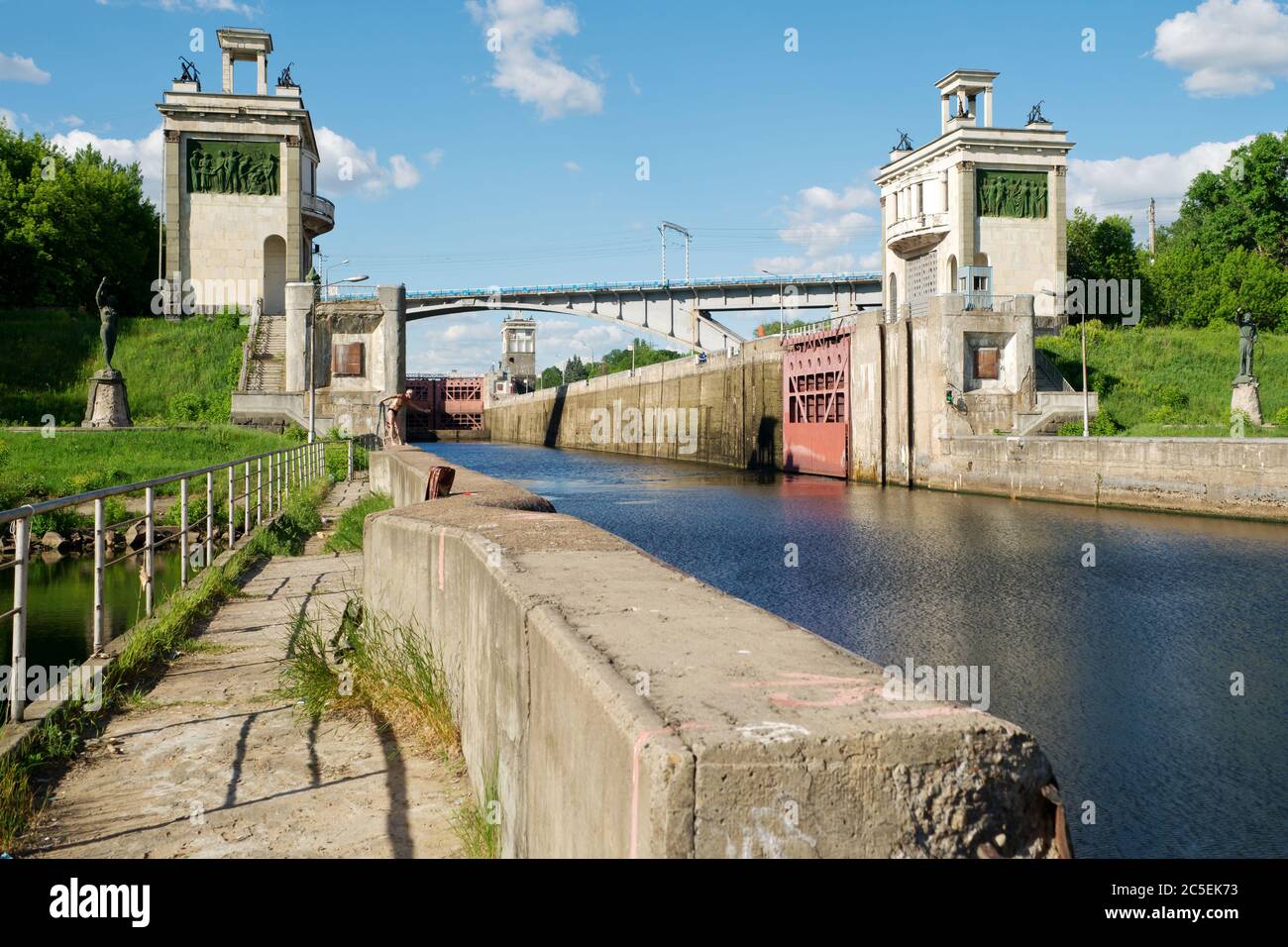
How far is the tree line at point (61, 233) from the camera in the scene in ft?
169

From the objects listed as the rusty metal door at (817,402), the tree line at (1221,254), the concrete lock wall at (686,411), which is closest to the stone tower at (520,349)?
the concrete lock wall at (686,411)

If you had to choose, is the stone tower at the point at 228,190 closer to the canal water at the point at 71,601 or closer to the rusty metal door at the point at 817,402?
the rusty metal door at the point at 817,402

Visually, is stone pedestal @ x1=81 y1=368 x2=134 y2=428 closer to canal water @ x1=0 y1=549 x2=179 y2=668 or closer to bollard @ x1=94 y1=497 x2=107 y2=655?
canal water @ x1=0 y1=549 x2=179 y2=668

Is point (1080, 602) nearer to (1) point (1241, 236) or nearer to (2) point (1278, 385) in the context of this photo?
(2) point (1278, 385)

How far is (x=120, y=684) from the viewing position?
5891 millimetres

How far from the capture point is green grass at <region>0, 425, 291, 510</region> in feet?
67.7

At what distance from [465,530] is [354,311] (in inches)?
1710

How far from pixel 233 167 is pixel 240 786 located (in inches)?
2076

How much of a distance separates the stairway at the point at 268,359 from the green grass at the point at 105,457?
14464 millimetres

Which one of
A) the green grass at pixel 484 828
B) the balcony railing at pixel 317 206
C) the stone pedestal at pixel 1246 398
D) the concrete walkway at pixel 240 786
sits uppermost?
the balcony railing at pixel 317 206

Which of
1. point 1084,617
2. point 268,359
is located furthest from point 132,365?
point 1084,617

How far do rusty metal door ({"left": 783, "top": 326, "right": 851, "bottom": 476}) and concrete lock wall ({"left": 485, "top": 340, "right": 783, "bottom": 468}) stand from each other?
1.32m

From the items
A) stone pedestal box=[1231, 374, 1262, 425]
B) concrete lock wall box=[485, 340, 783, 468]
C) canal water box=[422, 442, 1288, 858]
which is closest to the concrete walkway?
canal water box=[422, 442, 1288, 858]

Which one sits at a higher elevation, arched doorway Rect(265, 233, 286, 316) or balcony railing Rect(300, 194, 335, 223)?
balcony railing Rect(300, 194, 335, 223)
